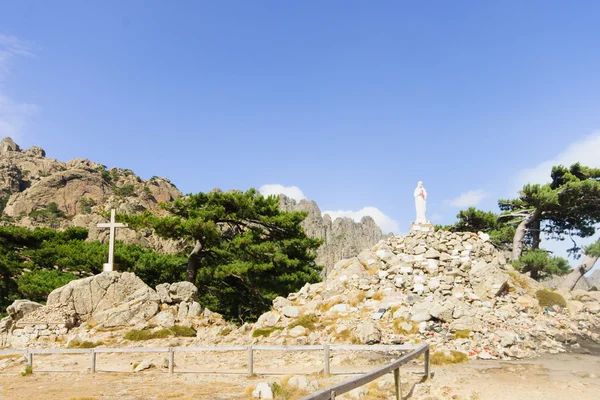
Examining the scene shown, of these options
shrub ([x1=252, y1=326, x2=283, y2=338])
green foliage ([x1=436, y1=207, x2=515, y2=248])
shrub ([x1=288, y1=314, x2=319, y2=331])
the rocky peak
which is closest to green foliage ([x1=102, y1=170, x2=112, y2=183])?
the rocky peak

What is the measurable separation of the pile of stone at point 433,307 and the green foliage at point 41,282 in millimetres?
15277

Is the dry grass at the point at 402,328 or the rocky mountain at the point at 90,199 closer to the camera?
the dry grass at the point at 402,328

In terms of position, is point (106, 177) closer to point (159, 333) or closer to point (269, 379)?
→ point (159, 333)

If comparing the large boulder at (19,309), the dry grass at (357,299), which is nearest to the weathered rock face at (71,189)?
the large boulder at (19,309)

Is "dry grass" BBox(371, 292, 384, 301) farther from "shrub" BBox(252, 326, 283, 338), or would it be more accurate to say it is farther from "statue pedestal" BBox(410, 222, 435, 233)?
"statue pedestal" BBox(410, 222, 435, 233)

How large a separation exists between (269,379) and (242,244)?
14.7 meters

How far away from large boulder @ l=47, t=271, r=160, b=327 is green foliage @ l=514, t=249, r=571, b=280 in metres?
24.1

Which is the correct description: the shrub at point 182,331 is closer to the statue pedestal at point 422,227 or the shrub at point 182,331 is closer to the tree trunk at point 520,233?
the statue pedestal at point 422,227

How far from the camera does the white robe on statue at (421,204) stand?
22.7 m

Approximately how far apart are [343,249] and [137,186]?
170 feet

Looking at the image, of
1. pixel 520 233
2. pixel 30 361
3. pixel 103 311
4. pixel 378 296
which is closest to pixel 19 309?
pixel 103 311

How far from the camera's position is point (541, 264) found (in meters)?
29.0

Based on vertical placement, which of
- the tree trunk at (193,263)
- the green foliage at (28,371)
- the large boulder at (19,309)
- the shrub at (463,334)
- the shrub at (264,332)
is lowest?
the green foliage at (28,371)

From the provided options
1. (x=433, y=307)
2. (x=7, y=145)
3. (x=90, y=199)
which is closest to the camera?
(x=433, y=307)
